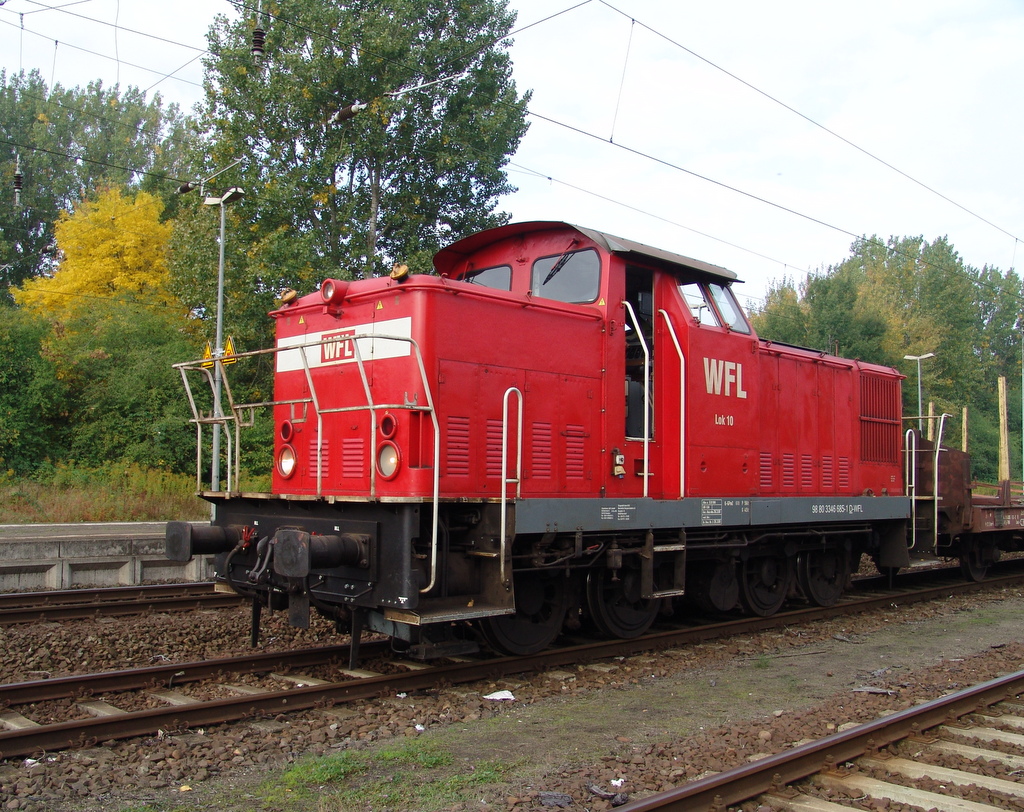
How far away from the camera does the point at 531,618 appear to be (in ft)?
24.2

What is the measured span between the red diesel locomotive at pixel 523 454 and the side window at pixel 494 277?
0.9 inches

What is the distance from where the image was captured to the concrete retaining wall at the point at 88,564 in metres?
11.6

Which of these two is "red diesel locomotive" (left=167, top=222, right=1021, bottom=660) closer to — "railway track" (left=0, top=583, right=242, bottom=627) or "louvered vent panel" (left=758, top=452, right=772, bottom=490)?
"louvered vent panel" (left=758, top=452, right=772, bottom=490)

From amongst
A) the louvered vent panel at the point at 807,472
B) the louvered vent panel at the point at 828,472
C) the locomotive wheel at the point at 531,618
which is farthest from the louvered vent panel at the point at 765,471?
the locomotive wheel at the point at 531,618

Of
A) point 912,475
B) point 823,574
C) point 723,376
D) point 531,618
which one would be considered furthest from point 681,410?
point 912,475

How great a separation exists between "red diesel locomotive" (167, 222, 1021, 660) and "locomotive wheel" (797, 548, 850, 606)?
1.18 feet

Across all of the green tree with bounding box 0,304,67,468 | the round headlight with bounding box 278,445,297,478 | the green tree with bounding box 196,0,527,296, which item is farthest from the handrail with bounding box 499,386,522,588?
the green tree with bounding box 0,304,67,468

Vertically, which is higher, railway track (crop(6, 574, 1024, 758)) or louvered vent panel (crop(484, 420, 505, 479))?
louvered vent panel (crop(484, 420, 505, 479))

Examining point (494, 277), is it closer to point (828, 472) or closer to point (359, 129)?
point (828, 472)

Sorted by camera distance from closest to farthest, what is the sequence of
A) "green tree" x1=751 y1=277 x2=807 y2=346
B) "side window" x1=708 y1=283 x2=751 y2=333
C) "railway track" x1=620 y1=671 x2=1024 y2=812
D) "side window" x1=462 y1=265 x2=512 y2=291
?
"railway track" x1=620 y1=671 x2=1024 y2=812 < "side window" x1=462 y1=265 x2=512 y2=291 < "side window" x1=708 y1=283 x2=751 y2=333 < "green tree" x1=751 y1=277 x2=807 y2=346

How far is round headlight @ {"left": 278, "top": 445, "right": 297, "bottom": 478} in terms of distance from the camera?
748 cm

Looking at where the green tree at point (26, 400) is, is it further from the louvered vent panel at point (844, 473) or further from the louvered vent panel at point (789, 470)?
the louvered vent panel at point (844, 473)

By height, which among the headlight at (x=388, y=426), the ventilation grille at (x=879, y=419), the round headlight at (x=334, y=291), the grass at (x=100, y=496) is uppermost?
the round headlight at (x=334, y=291)

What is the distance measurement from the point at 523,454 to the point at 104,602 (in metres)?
5.75
